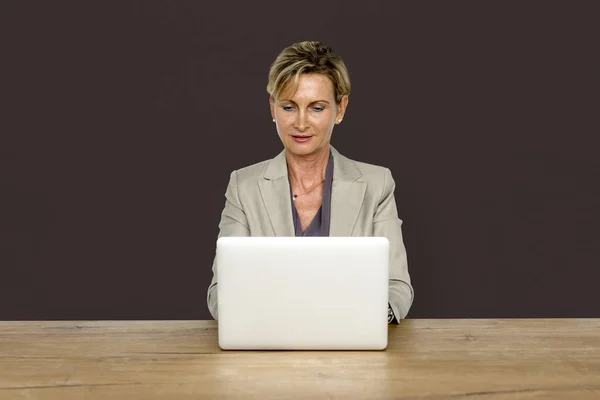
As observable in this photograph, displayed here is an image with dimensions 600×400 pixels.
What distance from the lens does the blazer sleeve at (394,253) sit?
271 centimetres

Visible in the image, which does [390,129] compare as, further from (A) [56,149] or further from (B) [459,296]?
(A) [56,149]

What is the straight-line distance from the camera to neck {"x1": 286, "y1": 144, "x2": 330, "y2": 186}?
3.15 metres

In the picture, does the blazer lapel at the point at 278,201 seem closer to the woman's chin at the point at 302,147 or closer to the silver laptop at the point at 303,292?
the woman's chin at the point at 302,147

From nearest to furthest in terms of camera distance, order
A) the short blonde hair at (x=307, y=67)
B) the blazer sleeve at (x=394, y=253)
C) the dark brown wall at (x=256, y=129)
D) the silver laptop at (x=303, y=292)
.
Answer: the silver laptop at (x=303, y=292), the blazer sleeve at (x=394, y=253), the short blonde hair at (x=307, y=67), the dark brown wall at (x=256, y=129)

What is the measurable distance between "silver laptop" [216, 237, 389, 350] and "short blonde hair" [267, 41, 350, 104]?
0.94m

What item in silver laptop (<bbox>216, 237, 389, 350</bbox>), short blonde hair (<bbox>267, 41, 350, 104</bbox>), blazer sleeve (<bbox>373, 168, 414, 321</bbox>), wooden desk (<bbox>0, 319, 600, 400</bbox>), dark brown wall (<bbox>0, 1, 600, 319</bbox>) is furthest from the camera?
dark brown wall (<bbox>0, 1, 600, 319</bbox>)

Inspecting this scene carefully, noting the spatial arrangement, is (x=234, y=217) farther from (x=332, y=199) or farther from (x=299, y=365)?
(x=299, y=365)

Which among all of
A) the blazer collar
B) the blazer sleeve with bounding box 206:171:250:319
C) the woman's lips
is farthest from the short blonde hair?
the blazer sleeve with bounding box 206:171:250:319

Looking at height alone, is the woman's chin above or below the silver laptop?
above

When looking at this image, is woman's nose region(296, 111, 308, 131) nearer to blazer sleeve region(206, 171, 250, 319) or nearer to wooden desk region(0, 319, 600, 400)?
blazer sleeve region(206, 171, 250, 319)

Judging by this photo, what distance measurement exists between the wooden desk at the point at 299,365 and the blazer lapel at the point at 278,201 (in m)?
0.66

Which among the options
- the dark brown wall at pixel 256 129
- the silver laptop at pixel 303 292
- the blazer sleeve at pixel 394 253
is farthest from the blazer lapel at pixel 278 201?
the dark brown wall at pixel 256 129

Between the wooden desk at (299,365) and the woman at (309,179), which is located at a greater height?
the woman at (309,179)

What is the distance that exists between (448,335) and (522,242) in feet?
7.00
